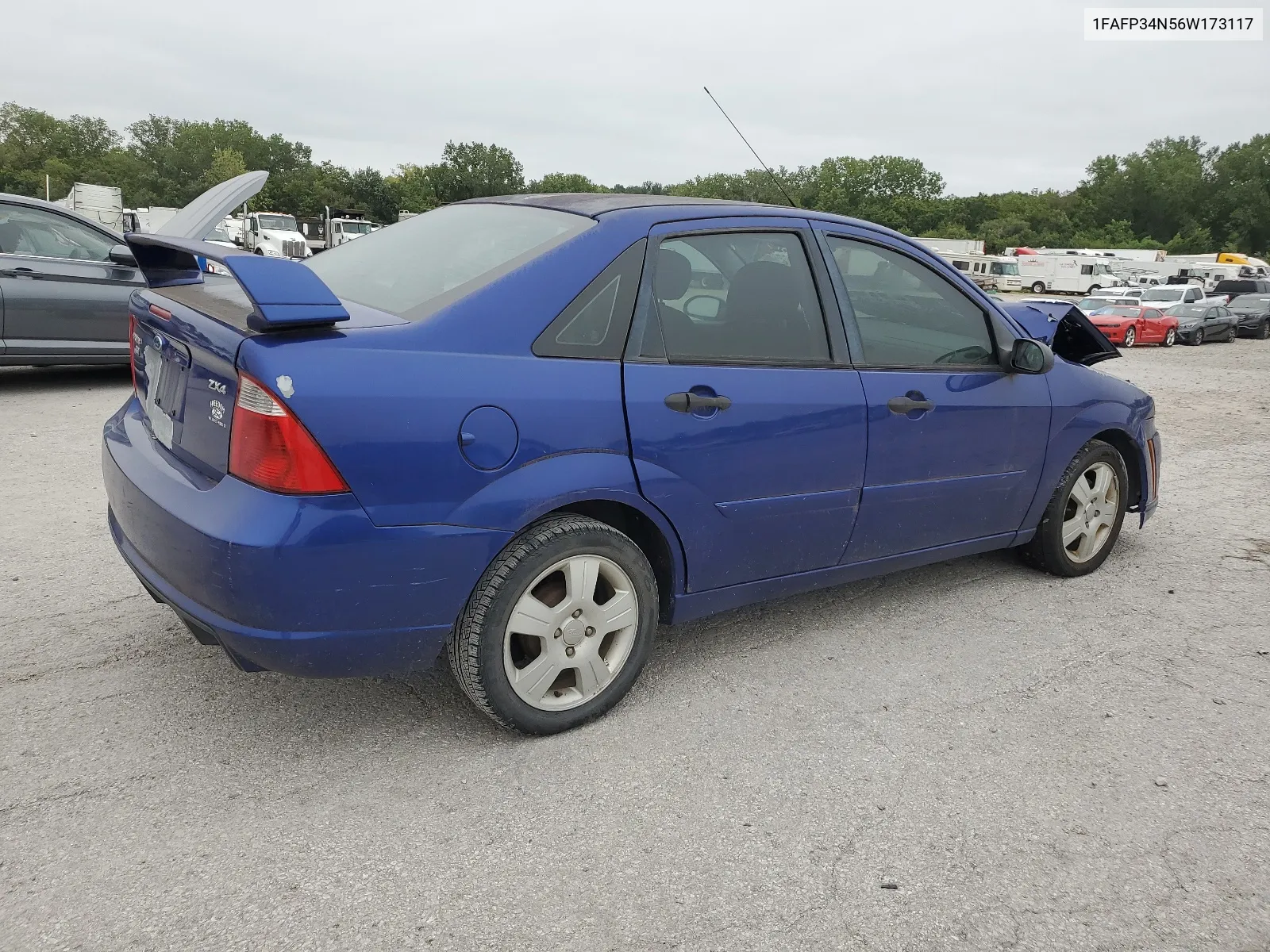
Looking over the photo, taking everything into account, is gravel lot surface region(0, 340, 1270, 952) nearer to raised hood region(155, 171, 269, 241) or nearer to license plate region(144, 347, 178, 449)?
license plate region(144, 347, 178, 449)

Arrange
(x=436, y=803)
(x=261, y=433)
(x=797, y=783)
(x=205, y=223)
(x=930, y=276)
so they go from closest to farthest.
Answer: (x=261, y=433) → (x=436, y=803) → (x=797, y=783) → (x=930, y=276) → (x=205, y=223)

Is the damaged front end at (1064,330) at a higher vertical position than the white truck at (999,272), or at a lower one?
lower

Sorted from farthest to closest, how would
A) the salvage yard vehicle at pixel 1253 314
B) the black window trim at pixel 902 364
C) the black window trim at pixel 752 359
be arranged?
the salvage yard vehicle at pixel 1253 314 → the black window trim at pixel 902 364 → the black window trim at pixel 752 359

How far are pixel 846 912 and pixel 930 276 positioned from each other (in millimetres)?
2509

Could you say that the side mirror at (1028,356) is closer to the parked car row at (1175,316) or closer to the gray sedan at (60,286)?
the gray sedan at (60,286)

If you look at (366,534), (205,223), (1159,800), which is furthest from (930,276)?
(205,223)

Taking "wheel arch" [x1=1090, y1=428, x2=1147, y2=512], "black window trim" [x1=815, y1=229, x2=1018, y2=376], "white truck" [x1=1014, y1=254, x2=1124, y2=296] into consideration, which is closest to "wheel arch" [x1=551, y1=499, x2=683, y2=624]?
"black window trim" [x1=815, y1=229, x2=1018, y2=376]

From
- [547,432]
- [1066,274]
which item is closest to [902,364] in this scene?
[547,432]

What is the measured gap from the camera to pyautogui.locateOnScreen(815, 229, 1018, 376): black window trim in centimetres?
355

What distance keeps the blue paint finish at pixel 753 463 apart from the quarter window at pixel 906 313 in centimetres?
26

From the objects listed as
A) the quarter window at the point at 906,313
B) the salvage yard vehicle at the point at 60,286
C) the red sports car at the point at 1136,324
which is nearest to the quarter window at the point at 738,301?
the quarter window at the point at 906,313

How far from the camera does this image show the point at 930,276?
154 inches

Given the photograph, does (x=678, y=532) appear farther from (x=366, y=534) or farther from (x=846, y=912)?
(x=846, y=912)

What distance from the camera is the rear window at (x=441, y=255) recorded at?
294cm
